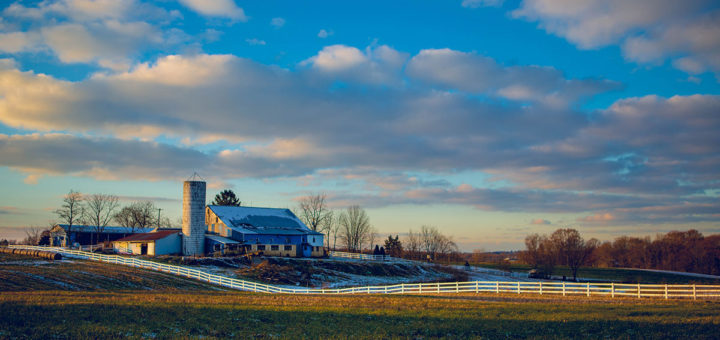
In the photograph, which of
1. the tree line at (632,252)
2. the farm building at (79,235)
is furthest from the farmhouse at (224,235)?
the tree line at (632,252)

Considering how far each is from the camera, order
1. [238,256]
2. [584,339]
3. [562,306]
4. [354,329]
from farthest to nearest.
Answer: [238,256] → [562,306] → [354,329] → [584,339]

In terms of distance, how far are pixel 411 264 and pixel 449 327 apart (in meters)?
60.7

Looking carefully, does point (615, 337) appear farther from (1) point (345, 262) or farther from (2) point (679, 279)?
(2) point (679, 279)

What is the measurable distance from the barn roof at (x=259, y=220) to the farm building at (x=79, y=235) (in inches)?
1017

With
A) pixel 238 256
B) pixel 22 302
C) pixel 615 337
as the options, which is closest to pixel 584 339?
pixel 615 337

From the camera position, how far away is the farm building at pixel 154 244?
66.3 m

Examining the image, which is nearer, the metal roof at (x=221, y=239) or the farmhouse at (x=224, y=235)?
the farmhouse at (x=224, y=235)

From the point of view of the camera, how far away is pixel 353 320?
2005 centimetres

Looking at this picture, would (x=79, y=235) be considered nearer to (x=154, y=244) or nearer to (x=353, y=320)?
(x=154, y=244)

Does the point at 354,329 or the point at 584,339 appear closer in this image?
the point at 584,339

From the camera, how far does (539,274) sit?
77.2m

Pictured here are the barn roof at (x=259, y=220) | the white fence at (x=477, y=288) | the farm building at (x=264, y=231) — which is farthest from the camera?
the barn roof at (x=259, y=220)

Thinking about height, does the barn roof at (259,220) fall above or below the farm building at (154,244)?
above

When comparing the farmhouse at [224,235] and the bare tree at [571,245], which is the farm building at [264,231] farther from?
the bare tree at [571,245]
